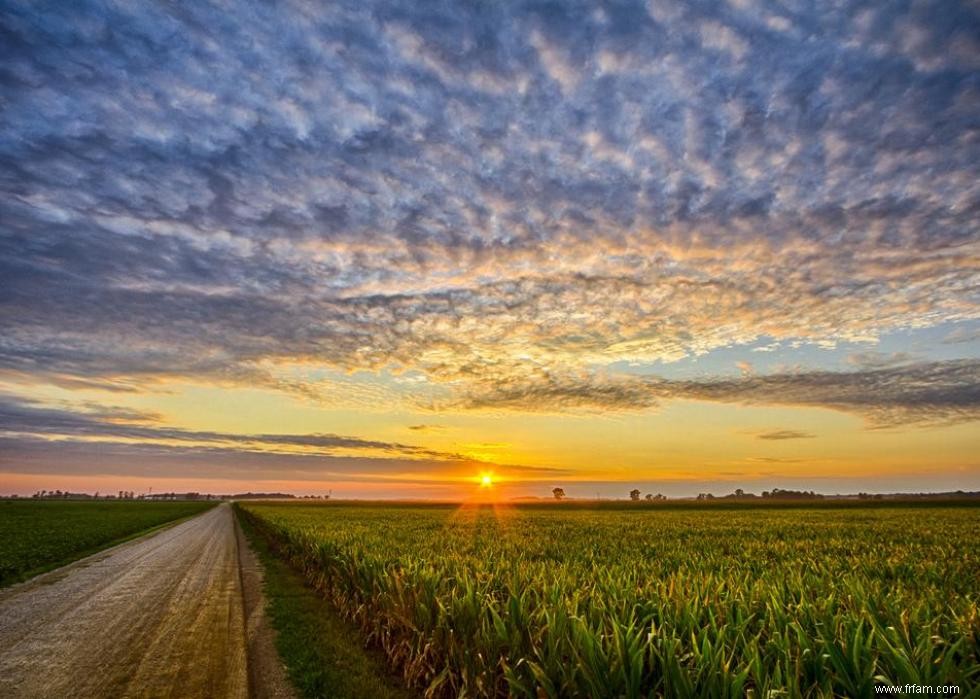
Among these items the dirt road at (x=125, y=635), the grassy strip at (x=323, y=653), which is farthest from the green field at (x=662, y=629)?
the dirt road at (x=125, y=635)

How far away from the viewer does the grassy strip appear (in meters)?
8.65

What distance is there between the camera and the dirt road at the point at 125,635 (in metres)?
8.57

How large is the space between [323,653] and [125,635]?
4.69 metres

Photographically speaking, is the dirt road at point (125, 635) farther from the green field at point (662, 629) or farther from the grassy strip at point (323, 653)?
the green field at point (662, 629)

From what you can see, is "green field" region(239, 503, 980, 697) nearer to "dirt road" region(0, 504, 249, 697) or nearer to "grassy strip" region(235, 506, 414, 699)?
"grassy strip" region(235, 506, 414, 699)

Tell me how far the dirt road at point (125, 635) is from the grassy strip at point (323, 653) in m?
0.88

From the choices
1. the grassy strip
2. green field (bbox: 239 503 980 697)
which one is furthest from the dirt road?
green field (bbox: 239 503 980 697)

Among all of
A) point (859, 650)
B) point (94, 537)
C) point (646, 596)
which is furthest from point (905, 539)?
point (94, 537)

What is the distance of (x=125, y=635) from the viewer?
458 inches

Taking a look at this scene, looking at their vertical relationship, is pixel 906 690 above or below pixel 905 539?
above

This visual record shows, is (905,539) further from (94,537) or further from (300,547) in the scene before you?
(94,537)

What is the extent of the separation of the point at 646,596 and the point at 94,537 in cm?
4821

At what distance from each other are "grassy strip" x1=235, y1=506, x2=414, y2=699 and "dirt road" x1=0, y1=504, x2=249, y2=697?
0.88 m

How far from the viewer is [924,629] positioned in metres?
4.57
